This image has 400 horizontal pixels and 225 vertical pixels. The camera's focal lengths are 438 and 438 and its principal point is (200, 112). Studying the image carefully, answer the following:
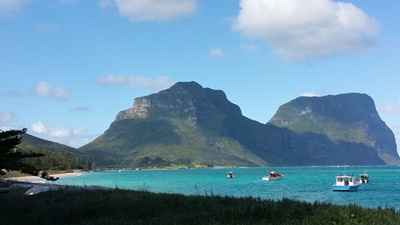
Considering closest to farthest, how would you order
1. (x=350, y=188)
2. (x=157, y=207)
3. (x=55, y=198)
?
(x=157, y=207) → (x=55, y=198) → (x=350, y=188)

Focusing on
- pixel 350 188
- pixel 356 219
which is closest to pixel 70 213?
pixel 356 219

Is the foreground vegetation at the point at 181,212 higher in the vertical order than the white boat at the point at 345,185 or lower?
higher

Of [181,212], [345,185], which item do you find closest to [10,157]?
[181,212]

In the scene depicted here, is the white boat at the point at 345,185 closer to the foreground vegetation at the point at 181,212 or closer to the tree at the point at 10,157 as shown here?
the foreground vegetation at the point at 181,212

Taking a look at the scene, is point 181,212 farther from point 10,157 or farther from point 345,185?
point 345,185

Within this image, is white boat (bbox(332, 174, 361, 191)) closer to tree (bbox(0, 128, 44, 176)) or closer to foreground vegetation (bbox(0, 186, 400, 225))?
foreground vegetation (bbox(0, 186, 400, 225))

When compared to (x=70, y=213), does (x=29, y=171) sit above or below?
above

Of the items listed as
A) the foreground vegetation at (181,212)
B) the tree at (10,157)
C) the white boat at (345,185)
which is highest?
the tree at (10,157)

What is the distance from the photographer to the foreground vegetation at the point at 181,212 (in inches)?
570

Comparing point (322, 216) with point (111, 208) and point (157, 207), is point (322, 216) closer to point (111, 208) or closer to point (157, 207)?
point (157, 207)

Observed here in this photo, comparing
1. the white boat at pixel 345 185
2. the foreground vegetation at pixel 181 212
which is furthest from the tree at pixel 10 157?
the white boat at pixel 345 185

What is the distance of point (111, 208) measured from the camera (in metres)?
20.4

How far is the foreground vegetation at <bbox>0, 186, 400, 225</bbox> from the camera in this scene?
47.5 ft

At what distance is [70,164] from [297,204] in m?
175
